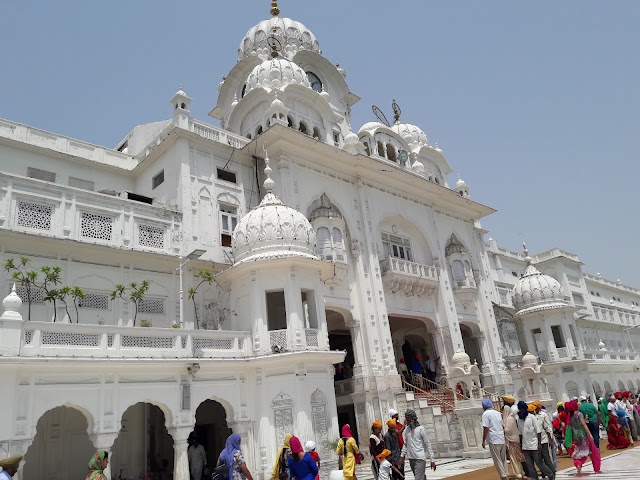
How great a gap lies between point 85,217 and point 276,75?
484 inches

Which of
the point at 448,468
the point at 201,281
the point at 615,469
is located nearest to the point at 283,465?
the point at 615,469

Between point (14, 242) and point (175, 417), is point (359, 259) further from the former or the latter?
point (14, 242)

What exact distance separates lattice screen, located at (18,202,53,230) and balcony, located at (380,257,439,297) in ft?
45.9

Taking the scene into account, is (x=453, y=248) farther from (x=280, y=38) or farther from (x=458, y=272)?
(x=280, y=38)

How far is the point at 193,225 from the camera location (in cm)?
1984

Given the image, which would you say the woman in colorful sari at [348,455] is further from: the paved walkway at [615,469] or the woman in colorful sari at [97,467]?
the paved walkway at [615,469]

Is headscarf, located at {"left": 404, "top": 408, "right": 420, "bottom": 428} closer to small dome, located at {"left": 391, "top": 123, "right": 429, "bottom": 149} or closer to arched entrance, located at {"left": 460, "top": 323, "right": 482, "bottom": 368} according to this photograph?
arched entrance, located at {"left": 460, "top": 323, "right": 482, "bottom": 368}

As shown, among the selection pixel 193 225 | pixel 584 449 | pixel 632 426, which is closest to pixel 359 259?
pixel 193 225

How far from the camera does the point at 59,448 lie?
Result: 15742 mm

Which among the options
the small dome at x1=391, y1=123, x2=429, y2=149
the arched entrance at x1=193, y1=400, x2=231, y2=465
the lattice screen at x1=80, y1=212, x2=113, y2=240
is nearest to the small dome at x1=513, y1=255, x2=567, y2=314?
the small dome at x1=391, y1=123, x2=429, y2=149

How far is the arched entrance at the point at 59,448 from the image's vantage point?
50.1 ft

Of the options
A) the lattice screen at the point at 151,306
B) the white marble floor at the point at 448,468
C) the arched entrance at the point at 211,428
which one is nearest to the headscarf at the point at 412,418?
the white marble floor at the point at 448,468

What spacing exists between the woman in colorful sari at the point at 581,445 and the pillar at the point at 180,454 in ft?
32.3

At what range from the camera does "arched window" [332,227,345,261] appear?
21703 millimetres
